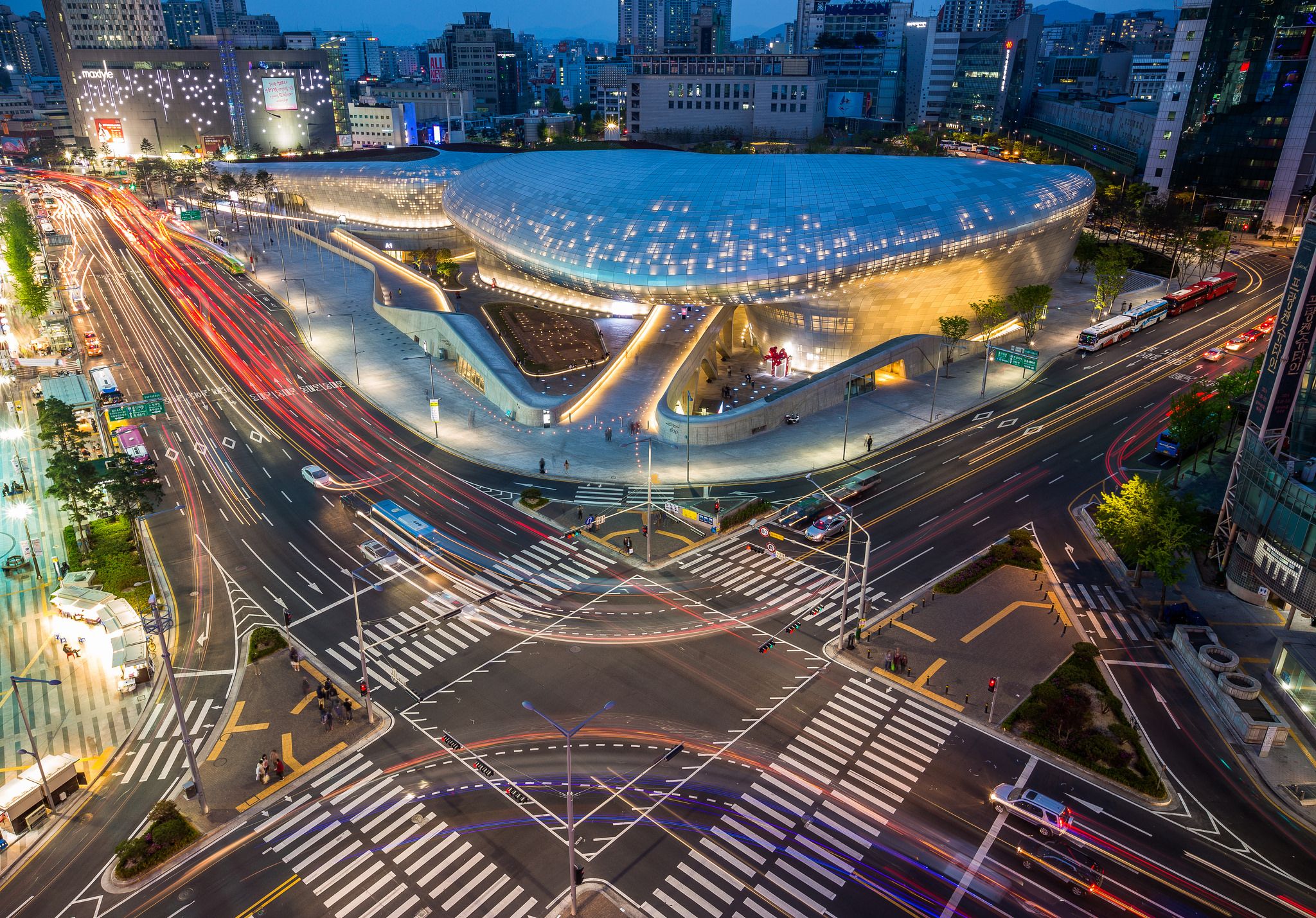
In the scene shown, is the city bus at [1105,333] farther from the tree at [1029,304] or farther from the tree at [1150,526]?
the tree at [1150,526]

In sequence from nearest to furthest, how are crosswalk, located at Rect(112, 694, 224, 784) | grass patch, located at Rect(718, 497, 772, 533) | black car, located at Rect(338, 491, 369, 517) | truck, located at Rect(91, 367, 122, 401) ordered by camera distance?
crosswalk, located at Rect(112, 694, 224, 784) < grass patch, located at Rect(718, 497, 772, 533) < black car, located at Rect(338, 491, 369, 517) < truck, located at Rect(91, 367, 122, 401)

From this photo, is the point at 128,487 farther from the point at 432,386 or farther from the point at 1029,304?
the point at 1029,304

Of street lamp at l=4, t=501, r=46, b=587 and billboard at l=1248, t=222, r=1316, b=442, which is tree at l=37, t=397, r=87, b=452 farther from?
billboard at l=1248, t=222, r=1316, b=442

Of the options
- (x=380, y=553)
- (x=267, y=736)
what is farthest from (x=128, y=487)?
(x=267, y=736)

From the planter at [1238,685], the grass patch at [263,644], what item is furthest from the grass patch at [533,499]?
the planter at [1238,685]

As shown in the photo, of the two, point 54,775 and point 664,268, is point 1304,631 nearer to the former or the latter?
point 664,268

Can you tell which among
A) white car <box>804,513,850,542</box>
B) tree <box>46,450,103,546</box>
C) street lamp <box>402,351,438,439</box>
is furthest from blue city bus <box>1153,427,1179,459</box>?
tree <box>46,450,103,546</box>
